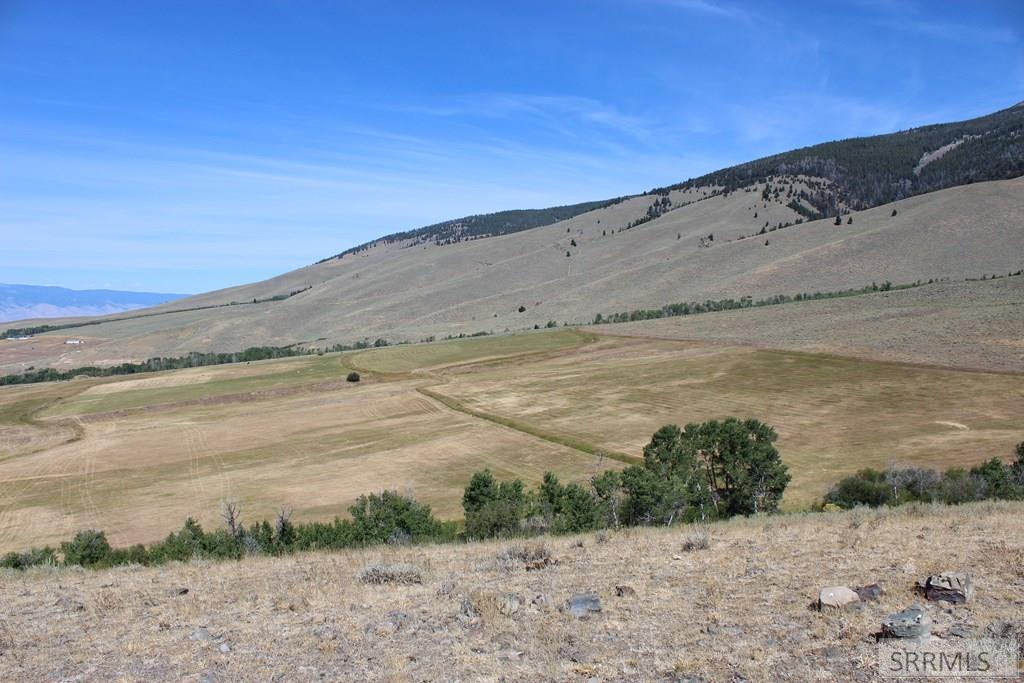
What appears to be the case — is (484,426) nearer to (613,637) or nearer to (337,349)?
(613,637)

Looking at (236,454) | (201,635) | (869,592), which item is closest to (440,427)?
(236,454)

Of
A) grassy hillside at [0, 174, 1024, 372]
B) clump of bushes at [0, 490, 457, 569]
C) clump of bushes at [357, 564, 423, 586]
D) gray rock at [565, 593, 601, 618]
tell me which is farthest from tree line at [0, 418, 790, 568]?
grassy hillside at [0, 174, 1024, 372]

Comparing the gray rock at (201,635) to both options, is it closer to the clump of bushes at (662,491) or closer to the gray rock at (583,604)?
the gray rock at (583,604)

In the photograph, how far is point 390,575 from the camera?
14.6m

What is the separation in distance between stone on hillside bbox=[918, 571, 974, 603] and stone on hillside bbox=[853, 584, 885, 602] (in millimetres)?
715

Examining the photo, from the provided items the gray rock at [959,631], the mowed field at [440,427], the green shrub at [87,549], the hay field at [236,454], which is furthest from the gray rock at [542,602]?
the hay field at [236,454]

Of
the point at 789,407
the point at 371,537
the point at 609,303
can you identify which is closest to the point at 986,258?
the point at 609,303

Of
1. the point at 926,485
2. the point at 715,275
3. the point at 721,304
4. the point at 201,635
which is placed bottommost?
the point at 926,485

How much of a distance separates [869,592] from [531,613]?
617 centimetres

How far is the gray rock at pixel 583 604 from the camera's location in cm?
A: 1166

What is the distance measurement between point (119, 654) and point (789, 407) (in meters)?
62.9

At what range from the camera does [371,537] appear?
30297 mm

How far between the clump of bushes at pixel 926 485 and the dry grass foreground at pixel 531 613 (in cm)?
1883

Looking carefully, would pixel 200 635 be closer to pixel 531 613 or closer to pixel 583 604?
pixel 531 613
